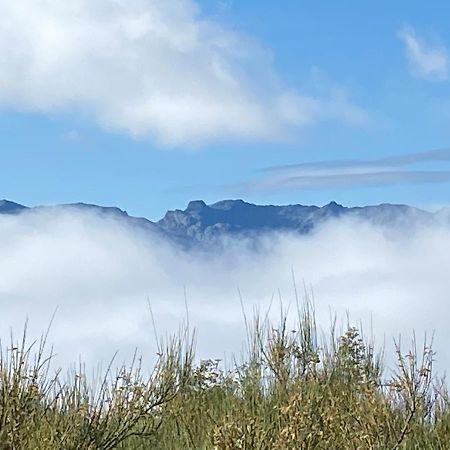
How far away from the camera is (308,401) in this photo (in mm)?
9219

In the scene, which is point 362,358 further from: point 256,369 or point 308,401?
point 308,401

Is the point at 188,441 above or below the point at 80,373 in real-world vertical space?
below

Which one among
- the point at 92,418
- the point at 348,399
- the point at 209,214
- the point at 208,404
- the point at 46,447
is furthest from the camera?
the point at 209,214

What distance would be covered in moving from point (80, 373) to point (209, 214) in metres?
116

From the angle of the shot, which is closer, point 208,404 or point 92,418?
point 92,418

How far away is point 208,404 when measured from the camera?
1127 centimetres

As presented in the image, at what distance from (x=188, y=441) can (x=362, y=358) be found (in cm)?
302

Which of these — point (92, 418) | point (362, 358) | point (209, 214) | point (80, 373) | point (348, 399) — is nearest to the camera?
point (92, 418)

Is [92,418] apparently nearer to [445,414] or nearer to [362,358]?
[445,414]

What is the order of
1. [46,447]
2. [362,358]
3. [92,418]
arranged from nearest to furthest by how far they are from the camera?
[46,447] → [92,418] → [362,358]

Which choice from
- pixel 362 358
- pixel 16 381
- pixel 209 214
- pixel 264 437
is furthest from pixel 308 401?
pixel 209 214

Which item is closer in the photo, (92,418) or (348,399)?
(92,418)

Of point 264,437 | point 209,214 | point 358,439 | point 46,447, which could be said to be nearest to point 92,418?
point 46,447

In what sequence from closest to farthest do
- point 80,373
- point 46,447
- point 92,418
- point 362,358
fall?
point 46,447 < point 92,418 < point 80,373 < point 362,358
